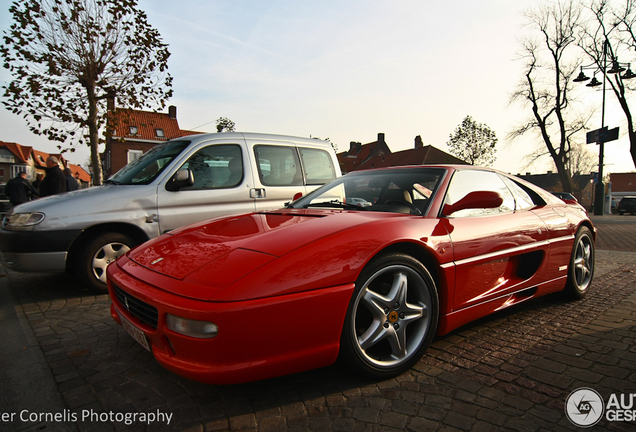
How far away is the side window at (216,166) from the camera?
4695mm

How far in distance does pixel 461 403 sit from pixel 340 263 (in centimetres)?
93

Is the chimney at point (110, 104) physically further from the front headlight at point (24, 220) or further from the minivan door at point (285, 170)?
the front headlight at point (24, 220)

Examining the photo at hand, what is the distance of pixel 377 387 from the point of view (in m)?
2.08

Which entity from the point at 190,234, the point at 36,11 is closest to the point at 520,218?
the point at 190,234

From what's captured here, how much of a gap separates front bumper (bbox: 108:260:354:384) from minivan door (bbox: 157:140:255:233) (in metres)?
2.56

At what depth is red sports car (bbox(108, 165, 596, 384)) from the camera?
1716 millimetres

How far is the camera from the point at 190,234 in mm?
2590

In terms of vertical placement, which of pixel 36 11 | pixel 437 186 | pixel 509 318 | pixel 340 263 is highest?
pixel 36 11

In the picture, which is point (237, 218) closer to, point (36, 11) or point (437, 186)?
point (437, 186)

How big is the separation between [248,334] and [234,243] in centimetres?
62

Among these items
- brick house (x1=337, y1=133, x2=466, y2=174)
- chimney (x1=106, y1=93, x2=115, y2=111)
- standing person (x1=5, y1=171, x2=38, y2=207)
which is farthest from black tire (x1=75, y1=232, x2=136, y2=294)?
brick house (x1=337, y1=133, x2=466, y2=174)

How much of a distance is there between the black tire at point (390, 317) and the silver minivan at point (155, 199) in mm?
2897

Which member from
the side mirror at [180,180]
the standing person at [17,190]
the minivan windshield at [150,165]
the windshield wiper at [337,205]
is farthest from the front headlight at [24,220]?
the standing person at [17,190]

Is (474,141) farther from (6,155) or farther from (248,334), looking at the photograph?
(6,155)
